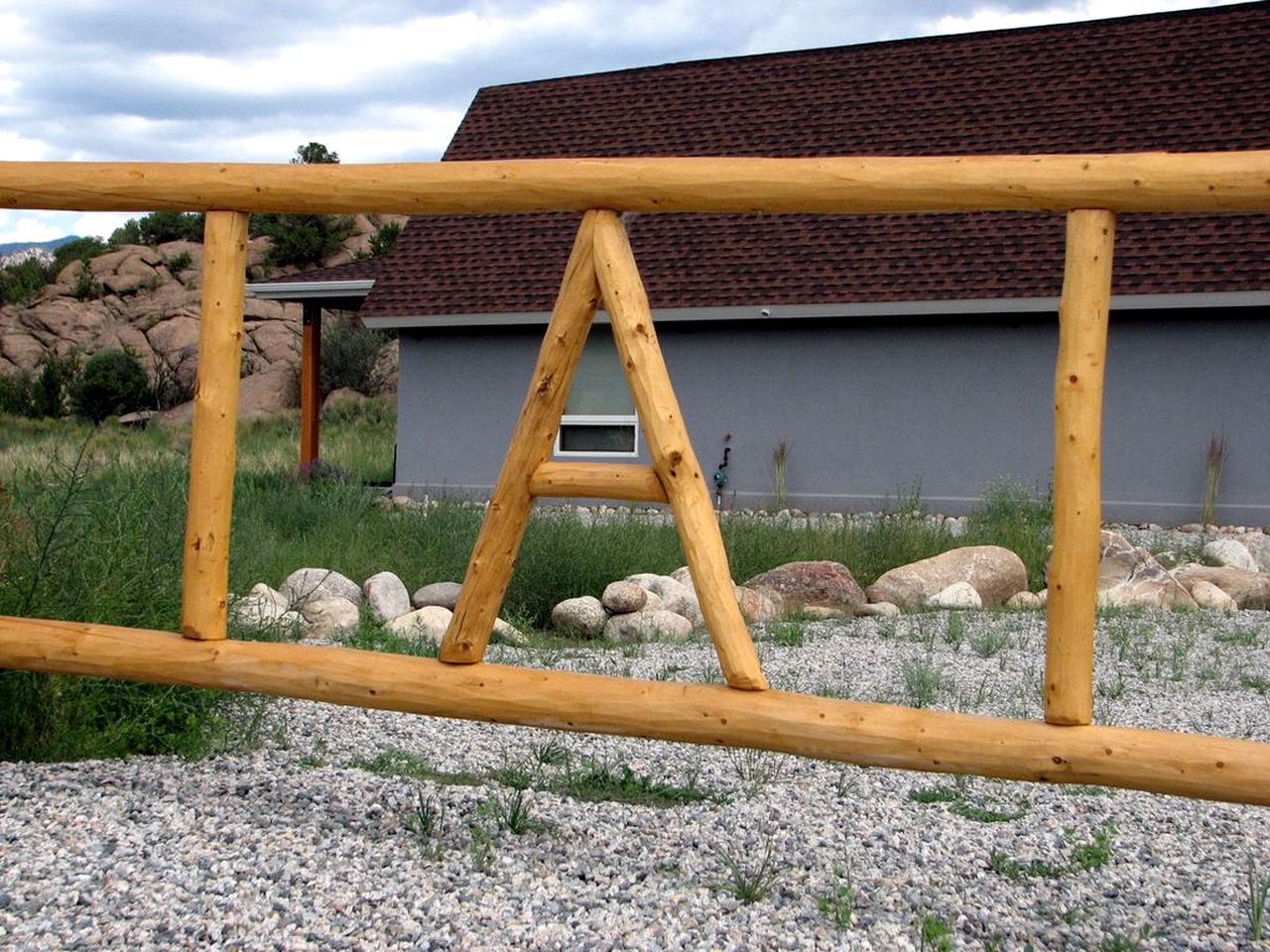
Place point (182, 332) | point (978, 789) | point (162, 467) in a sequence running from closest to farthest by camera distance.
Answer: point (978, 789) < point (162, 467) < point (182, 332)

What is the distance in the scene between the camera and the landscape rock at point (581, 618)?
8.12 metres

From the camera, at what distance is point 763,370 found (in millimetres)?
15633

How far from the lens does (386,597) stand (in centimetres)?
823

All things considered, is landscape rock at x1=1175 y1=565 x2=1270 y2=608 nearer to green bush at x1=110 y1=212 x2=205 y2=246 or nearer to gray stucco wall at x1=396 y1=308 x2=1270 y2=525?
gray stucco wall at x1=396 y1=308 x2=1270 y2=525

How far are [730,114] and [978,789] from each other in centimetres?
1427

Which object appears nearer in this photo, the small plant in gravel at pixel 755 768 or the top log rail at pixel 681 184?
the top log rail at pixel 681 184

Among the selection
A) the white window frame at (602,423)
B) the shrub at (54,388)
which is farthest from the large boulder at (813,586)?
the shrub at (54,388)

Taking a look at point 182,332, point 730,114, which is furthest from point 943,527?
point 182,332

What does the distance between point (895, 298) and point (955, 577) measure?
5.87 m

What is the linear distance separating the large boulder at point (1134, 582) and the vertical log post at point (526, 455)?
601 cm

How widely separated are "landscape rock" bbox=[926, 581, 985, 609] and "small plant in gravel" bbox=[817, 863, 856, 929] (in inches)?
223

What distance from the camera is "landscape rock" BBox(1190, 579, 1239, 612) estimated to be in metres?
9.21

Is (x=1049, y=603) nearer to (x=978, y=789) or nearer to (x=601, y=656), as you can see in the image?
(x=978, y=789)

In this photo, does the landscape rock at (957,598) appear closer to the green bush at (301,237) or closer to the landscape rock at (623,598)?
the landscape rock at (623,598)
